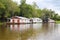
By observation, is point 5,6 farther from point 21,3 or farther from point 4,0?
point 21,3

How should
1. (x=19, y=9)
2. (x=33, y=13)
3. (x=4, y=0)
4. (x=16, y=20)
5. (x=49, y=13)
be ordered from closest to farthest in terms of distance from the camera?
(x=16, y=20) → (x=4, y=0) → (x=19, y=9) → (x=33, y=13) → (x=49, y=13)

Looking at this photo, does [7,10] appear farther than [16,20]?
Yes

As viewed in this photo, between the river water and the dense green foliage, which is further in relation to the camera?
the dense green foliage

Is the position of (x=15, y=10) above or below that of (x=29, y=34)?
above

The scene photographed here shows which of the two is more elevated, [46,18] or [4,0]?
[4,0]

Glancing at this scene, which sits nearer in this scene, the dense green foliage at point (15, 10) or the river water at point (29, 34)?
the river water at point (29, 34)

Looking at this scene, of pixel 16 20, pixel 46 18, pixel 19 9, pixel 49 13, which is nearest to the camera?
pixel 16 20

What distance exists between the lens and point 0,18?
67.4 metres

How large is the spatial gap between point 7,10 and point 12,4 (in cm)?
270

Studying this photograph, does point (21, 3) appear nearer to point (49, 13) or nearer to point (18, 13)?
point (18, 13)

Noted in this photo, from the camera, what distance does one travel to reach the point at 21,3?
77.4 m

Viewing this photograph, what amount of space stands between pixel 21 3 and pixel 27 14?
515 centimetres

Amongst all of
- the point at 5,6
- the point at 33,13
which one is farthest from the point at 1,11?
the point at 33,13

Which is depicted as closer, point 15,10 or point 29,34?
point 29,34
